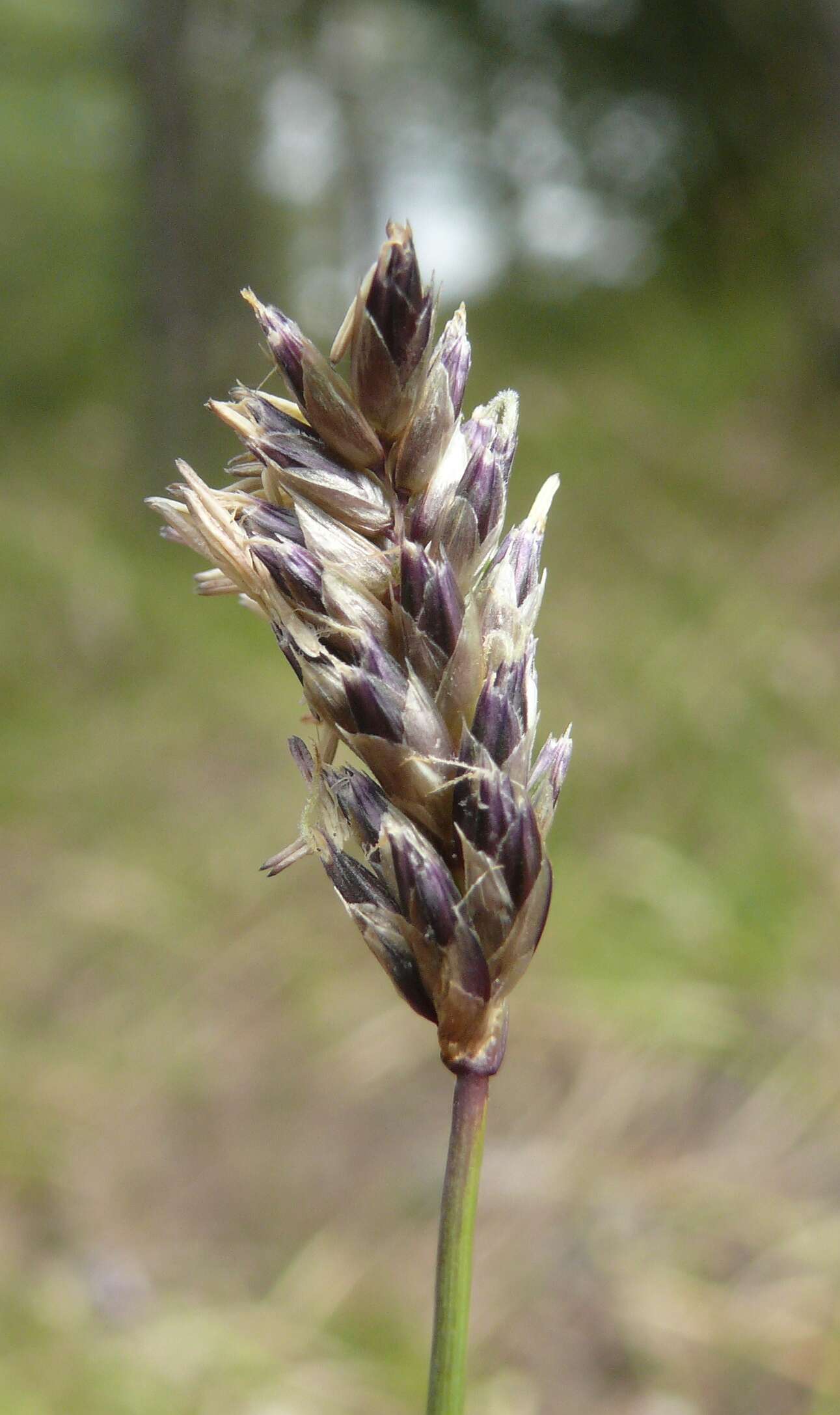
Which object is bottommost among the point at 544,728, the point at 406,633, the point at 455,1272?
the point at 455,1272

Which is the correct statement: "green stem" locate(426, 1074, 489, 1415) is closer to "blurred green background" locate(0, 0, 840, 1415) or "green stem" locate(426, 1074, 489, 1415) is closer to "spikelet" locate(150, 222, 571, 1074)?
"spikelet" locate(150, 222, 571, 1074)

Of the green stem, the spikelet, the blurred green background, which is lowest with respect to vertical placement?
the green stem

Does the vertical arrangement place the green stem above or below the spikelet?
below

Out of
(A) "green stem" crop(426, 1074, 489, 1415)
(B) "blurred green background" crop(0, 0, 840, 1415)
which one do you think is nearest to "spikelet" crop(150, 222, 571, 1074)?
(A) "green stem" crop(426, 1074, 489, 1415)

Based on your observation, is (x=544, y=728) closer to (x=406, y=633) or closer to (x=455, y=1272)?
(x=406, y=633)

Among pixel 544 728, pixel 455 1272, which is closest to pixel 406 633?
pixel 455 1272

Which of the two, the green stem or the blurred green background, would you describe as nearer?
the green stem

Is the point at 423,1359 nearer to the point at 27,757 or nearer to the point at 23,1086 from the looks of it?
the point at 23,1086
